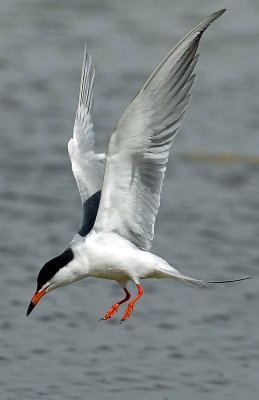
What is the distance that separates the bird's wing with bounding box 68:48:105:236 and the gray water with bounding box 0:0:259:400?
1.73m

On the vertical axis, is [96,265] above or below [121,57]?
below

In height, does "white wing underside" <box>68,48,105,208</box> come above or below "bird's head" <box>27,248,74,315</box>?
above

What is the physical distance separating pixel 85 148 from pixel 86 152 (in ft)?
0.11

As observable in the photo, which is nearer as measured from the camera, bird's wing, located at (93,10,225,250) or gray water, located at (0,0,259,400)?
bird's wing, located at (93,10,225,250)

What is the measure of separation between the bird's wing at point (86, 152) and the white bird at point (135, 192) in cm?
42

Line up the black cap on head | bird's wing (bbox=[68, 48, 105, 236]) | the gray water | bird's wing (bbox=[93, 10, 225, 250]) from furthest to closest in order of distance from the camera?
the gray water → bird's wing (bbox=[68, 48, 105, 236]) → the black cap on head → bird's wing (bbox=[93, 10, 225, 250])

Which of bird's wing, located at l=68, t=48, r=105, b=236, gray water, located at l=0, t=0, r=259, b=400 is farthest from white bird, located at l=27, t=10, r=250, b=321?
gray water, located at l=0, t=0, r=259, b=400

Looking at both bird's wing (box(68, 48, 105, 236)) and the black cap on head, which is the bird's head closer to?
the black cap on head

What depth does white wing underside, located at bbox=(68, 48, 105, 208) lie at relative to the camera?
340 inches

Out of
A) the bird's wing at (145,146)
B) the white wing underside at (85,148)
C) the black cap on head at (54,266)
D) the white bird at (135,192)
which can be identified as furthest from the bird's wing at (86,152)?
the black cap on head at (54,266)

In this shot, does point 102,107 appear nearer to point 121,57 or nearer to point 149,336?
point 121,57

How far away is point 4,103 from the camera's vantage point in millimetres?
16031

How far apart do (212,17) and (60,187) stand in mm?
7089

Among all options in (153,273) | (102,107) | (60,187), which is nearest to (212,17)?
(153,273)
